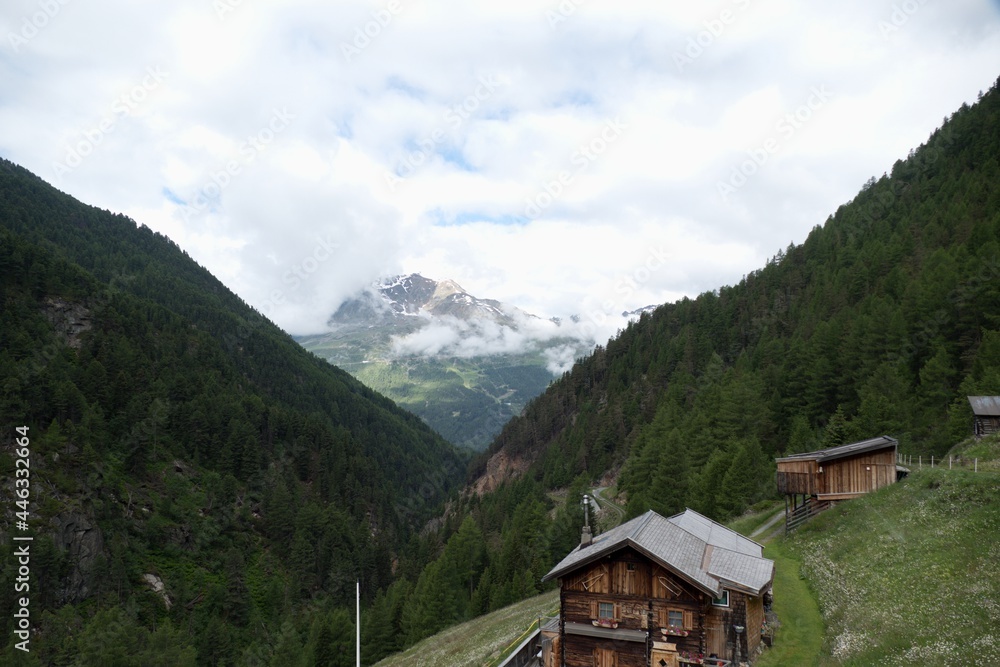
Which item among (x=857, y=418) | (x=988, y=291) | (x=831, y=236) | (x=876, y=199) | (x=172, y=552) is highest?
(x=876, y=199)

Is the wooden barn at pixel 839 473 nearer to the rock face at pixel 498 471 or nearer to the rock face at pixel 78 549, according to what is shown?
the rock face at pixel 78 549

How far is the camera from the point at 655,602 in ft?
90.6

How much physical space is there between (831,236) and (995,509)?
4676 inches

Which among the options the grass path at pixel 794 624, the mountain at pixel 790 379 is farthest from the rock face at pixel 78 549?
the grass path at pixel 794 624

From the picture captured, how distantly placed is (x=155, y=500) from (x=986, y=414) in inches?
4774

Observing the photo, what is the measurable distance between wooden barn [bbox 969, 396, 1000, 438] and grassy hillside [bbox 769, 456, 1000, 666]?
40.6 feet

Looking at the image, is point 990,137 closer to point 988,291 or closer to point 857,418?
point 988,291

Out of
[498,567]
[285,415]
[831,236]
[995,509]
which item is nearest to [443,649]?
[498,567]

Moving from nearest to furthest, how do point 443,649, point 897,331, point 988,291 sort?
point 443,649
point 988,291
point 897,331

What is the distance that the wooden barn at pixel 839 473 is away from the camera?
42375 millimetres

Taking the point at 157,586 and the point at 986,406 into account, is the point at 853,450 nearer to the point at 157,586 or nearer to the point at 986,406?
the point at 986,406

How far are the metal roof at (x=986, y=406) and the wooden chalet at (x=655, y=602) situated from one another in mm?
30781

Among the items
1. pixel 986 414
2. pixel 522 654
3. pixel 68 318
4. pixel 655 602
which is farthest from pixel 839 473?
pixel 68 318

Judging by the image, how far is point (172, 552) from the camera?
94812mm
